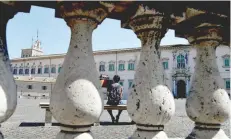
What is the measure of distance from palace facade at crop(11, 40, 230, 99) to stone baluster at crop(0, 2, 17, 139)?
29175mm

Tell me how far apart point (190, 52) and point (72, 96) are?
112 feet

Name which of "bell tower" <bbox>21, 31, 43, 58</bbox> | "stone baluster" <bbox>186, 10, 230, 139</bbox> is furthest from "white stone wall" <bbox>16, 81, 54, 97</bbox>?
"stone baluster" <bbox>186, 10, 230, 139</bbox>

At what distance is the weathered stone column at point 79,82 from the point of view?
1156 millimetres

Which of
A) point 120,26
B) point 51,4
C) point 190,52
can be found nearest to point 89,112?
point 51,4

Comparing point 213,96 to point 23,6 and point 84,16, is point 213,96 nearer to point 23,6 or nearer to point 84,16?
point 84,16

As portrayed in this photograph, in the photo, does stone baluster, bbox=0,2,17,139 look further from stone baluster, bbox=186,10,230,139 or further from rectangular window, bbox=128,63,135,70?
rectangular window, bbox=128,63,135,70

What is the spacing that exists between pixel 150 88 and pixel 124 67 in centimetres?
3733

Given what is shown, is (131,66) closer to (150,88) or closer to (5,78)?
(150,88)

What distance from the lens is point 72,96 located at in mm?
1154

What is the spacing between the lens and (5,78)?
3.75 feet

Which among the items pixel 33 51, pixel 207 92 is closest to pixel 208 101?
pixel 207 92

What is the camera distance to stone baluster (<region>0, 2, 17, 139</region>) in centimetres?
111

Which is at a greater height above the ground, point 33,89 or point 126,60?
point 126,60

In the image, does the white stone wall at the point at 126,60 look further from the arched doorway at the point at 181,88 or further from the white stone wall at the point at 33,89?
the arched doorway at the point at 181,88
